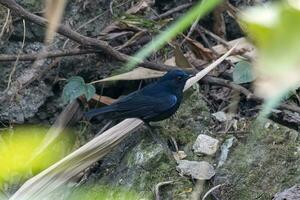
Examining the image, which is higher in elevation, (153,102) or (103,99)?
(103,99)

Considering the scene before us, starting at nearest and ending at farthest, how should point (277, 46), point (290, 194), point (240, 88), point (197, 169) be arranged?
point (277, 46)
point (290, 194)
point (197, 169)
point (240, 88)

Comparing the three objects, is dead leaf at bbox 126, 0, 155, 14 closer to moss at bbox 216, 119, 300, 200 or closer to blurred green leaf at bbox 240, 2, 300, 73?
moss at bbox 216, 119, 300, 200

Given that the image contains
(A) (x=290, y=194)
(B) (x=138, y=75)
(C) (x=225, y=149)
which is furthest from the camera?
(B) (x=138, y=75)

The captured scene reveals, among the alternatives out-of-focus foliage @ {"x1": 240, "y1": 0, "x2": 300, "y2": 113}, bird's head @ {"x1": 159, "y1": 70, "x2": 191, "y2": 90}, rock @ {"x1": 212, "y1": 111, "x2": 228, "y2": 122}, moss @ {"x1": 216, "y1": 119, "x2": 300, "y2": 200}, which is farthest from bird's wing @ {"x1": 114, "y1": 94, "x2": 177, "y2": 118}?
out-of-focus foliage @ {"x1": 240, "y1": 0, "x2": 300, "y2": 113}

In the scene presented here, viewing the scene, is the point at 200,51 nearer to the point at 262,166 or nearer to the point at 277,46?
the point at 262,166

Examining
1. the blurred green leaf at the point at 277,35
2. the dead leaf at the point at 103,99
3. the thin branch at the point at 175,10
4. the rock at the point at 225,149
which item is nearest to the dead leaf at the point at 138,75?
the dead leaf at the point at 103,99

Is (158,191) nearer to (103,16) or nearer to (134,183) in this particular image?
(134,183)

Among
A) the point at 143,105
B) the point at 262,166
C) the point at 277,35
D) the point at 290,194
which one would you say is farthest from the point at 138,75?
the point at 277,35

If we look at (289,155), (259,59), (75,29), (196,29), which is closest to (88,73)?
(75,29)
